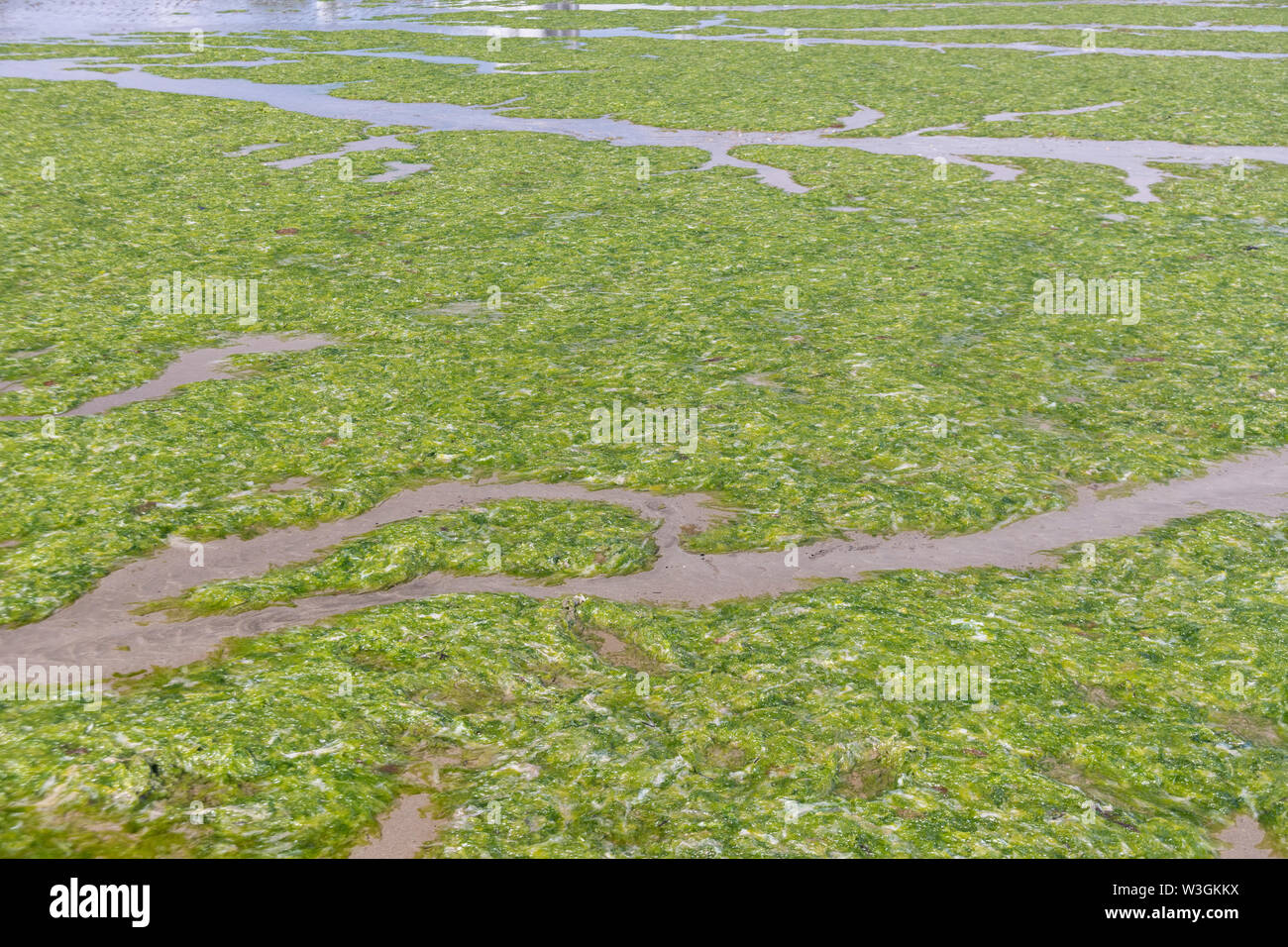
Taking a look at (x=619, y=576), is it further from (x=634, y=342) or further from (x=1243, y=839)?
(x=634, y=342)

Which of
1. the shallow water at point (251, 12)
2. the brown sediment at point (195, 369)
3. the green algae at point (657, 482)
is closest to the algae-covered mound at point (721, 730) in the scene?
the green algae at point (657, 482)

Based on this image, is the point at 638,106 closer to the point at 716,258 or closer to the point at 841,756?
the point at 716,258

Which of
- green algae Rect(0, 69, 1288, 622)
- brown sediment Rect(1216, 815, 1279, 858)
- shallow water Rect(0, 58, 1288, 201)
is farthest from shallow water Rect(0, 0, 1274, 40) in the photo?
brown sediment Rect(1216, 815, 1279, 858)

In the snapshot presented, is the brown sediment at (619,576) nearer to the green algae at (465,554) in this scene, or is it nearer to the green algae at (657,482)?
the green algae at (465,554)

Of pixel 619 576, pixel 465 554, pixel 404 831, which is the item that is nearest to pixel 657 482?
pixel 619 576

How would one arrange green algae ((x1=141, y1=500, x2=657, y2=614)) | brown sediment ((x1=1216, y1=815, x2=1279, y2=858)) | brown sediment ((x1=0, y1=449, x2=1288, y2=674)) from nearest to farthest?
brown sediment ((x1=1216, y1=815, x2=1279, y2=858)) → brown sediment ((x1=0, y1=449, x2=1288, y2=674)) → green algae ((x1=141, y1=500, x2=657, y2=614))

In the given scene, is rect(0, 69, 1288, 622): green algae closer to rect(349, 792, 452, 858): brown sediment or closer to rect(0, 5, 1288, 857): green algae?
rect(0, 5, 1288, 857): green algae
